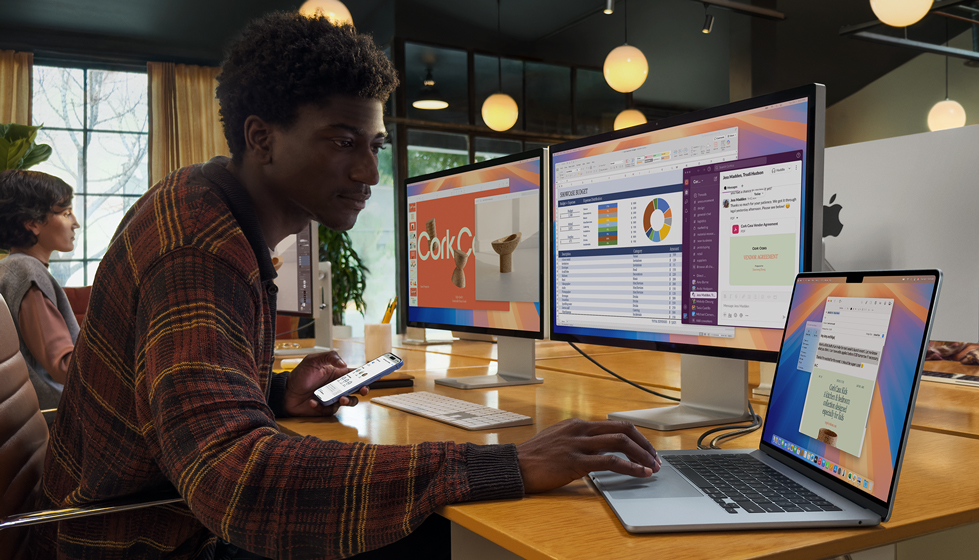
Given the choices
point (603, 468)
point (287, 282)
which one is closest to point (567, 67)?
point (287, 282)

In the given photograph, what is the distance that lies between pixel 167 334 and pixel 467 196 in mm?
924

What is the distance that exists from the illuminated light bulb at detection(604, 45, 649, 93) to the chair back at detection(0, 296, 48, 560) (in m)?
4.00

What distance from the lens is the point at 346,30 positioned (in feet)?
3.40

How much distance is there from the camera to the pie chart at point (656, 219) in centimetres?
108

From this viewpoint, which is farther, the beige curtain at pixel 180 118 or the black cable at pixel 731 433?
the beige curtain at pixel 180 118

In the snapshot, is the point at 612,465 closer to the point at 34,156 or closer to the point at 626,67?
the point at 626,67

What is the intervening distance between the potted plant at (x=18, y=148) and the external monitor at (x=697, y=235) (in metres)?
3.95

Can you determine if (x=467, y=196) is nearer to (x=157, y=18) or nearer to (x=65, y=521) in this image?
(x=65, y=521)

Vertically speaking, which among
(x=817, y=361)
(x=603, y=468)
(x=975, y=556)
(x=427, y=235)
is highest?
(x=427, y=235)

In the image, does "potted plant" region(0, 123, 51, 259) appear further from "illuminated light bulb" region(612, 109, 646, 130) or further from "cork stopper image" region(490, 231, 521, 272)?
"illuminated light bulb" region(612, 109, 646, 130)

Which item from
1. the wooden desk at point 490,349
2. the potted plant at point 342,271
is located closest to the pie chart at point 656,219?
the wooden desk at point 490,349

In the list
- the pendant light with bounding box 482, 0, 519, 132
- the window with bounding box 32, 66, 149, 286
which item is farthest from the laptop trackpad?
the window with bounding box 32, 66, 149, 286

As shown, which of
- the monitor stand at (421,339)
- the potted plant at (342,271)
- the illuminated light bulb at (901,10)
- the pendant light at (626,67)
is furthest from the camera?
the potted plant at (342,271)

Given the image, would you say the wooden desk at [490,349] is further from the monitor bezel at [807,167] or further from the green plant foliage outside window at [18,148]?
the green plant foliage outside window at [18,148]
